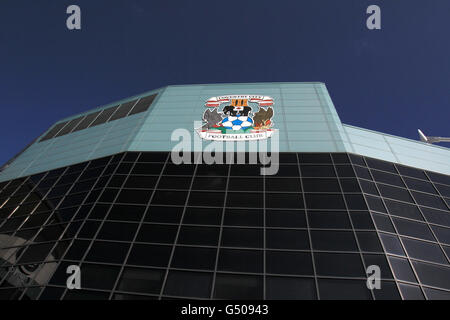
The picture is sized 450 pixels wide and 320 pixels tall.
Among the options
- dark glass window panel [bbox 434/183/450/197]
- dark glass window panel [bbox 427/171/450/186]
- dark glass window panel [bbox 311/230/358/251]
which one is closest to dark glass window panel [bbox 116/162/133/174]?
dark glass window panel [bbox 311/230/358/251]

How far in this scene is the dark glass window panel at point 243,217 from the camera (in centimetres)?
1518

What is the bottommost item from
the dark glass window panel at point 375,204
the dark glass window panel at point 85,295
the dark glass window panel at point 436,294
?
the dark glass window panel at point 436,294

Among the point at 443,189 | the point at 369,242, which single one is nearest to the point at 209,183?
the point at 369,242

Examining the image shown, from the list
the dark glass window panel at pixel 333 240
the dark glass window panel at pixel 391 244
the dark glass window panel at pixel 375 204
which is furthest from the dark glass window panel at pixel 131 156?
the dark glass window panel at pixel 391 244

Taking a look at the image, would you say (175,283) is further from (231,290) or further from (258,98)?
(258,98)

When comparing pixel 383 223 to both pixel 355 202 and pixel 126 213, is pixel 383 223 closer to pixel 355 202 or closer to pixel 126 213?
pixel 355 202

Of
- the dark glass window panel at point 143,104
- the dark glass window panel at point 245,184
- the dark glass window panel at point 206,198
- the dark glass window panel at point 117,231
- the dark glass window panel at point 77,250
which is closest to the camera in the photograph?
the dark glass window panel at point 77,250

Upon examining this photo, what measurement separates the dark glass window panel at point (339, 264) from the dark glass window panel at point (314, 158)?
7.81 metres

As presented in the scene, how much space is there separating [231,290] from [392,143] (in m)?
18.8

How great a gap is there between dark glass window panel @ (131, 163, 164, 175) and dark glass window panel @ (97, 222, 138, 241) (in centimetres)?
487

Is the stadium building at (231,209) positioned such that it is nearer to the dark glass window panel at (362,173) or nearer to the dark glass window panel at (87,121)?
the dark glass window panel at (362,173)

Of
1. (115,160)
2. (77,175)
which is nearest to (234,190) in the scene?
(115,160)

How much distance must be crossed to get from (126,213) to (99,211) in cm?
163

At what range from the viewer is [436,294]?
463 inches
